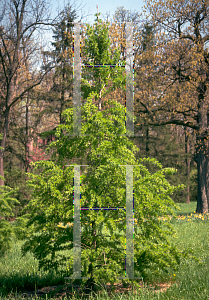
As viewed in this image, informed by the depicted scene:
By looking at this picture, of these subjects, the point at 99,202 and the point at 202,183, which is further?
the point at 202,183

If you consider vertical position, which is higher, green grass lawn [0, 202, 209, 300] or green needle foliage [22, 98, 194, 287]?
green needle foliage [22, 98, 194, 287]

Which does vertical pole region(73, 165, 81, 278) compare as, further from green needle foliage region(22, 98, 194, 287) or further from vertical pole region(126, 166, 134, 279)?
vertical pole region(126, 166, 134, 279)

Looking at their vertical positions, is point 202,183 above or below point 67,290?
above

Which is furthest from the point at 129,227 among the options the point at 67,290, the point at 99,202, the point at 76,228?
the point at 67,290

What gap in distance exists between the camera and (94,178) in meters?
3.74

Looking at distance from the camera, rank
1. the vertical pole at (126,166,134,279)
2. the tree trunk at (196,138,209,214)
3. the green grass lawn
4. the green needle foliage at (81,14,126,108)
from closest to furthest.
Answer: the green grass lawn, the vertical pole at (126,166,134,279), the green needle foliage at (81,14,126,108), the tree trunk at (196,138,209,214)

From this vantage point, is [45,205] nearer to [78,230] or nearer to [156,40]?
[78,230]

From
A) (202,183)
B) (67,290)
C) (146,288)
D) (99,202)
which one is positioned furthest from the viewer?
(202,183)

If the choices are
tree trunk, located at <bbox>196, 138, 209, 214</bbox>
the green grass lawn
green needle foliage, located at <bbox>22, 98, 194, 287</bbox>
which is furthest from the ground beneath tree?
tree trunk, located at <bbox>196, 138, 209, 214</bbox>

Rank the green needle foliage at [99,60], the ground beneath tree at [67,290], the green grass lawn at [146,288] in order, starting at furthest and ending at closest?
the green needle foliage at [99,60]
the ground beneath tree at [67,290]
the green grass lawn at [146,288]

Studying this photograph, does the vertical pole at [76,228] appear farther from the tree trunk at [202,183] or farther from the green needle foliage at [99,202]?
the tree trunk at [202,183]

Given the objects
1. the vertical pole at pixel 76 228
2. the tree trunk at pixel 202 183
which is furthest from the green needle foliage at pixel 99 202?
the tree trunk at pixel 202 183

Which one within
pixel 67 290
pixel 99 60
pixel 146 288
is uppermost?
pixel 99 60

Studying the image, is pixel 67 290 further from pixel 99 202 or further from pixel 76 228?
pixel 99 202
